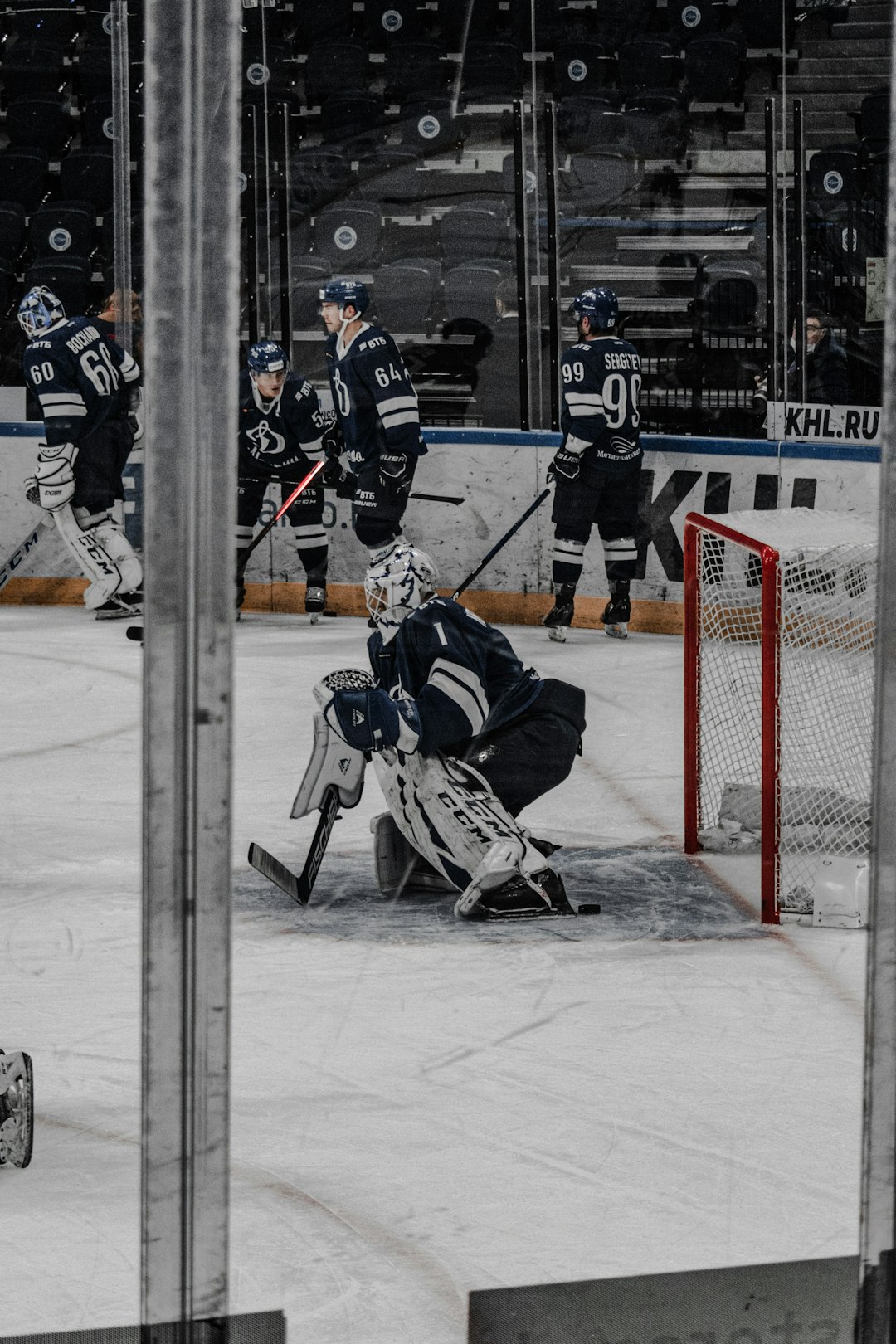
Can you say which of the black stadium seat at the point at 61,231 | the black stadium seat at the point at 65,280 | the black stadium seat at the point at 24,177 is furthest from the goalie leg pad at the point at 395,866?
the black stadium seat at the point at 24,177

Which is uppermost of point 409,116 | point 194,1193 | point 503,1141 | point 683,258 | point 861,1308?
point 409,116

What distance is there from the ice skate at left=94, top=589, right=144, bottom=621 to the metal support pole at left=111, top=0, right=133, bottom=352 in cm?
102

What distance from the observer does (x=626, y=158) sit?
25.8ft

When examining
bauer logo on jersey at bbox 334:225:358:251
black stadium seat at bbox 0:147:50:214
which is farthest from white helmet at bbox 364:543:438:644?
black stadium seat at bbox 0:147:50:214

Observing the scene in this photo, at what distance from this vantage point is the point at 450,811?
11.5ft

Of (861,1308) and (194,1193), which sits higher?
(194,1193)

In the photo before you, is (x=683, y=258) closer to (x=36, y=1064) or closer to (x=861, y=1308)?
(x=36, y=1064)

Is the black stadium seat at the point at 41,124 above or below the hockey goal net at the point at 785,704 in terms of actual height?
above

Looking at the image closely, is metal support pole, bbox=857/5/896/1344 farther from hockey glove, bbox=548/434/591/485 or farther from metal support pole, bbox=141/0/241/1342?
hockey glove, bbox=548/434/591/485

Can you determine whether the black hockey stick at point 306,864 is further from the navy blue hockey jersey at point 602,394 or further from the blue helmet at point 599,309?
the blue helmet at point 599,309

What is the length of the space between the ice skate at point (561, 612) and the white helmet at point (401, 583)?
3.47 metres

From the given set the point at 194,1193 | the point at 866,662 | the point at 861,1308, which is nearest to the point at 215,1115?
the point at 194,1193

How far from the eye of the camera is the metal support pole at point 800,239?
698 cm

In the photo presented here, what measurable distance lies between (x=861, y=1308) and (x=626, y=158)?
711 centimetres
